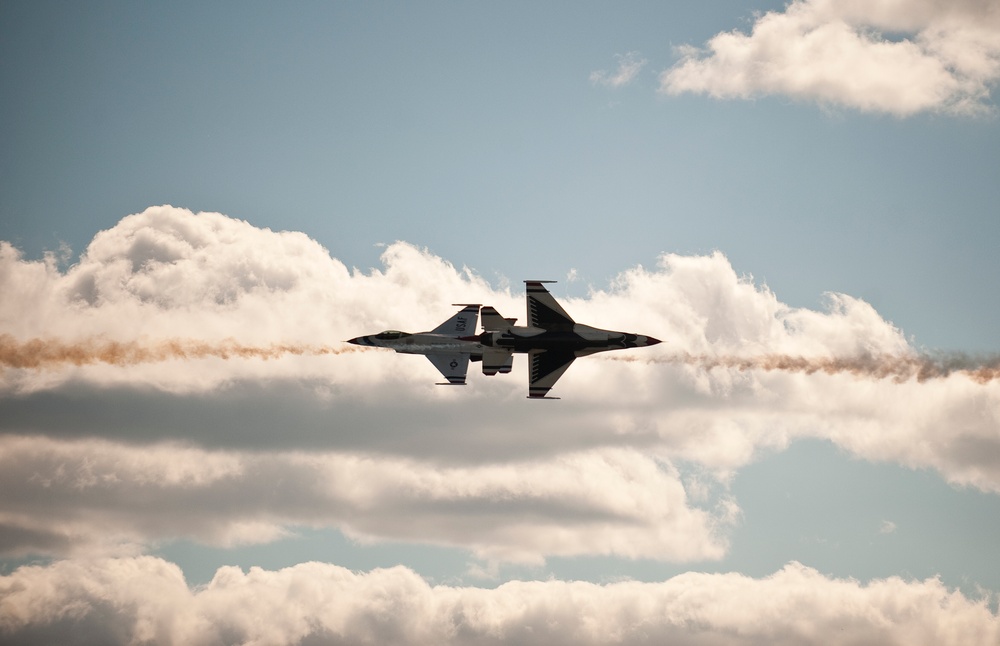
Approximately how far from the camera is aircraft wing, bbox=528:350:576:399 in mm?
143500

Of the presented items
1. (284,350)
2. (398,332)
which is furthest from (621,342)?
(284,350)

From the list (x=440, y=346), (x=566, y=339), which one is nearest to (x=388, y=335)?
(x=440, y=346)

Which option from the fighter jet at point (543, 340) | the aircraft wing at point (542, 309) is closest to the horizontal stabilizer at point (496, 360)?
the fighter jet at point (543, 340)

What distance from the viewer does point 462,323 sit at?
14875cm

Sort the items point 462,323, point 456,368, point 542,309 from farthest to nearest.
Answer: point 462,323, point 456,368, point 542,309

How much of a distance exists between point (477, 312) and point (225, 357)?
29.0 meters

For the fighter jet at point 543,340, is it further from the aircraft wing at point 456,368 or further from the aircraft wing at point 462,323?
the aircraft wing at point 462,323

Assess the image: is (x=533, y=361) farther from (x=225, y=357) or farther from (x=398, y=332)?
(x=225, y=357)

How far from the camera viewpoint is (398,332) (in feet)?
479

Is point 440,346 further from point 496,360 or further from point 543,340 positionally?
point 543,340

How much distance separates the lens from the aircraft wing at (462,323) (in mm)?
148125

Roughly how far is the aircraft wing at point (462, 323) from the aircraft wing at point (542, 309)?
7653 millimetres

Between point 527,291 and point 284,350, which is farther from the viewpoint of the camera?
point 284,350

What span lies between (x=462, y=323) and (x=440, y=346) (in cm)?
426
